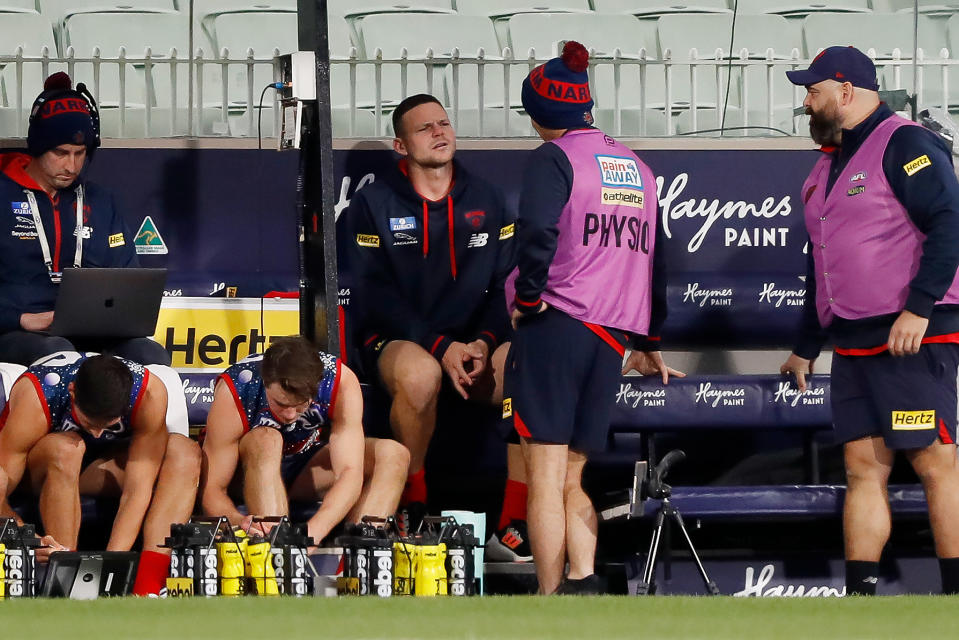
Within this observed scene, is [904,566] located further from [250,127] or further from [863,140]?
[250,127]

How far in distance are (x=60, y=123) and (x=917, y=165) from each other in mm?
3334

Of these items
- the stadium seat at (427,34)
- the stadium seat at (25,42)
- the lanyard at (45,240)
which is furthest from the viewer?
the stadium seat at (427,34)

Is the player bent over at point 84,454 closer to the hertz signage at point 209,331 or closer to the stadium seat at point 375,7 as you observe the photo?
the hertz signage at point 209,331

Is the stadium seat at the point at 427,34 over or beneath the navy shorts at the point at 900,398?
over

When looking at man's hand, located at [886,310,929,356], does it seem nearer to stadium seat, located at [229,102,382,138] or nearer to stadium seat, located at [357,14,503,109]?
stadium seat, located at [229,102,382,138]

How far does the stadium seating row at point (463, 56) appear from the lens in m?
7.98

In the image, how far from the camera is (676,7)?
10.3 meters

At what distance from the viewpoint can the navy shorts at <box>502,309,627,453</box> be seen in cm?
538

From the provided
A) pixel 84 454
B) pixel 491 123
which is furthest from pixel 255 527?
pixel 491 123

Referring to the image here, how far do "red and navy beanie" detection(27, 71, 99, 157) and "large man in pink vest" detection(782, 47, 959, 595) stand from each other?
2.86 meters

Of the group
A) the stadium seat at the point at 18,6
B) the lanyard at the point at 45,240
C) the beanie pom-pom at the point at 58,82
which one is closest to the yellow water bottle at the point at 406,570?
the lanyard at the point at 45,240

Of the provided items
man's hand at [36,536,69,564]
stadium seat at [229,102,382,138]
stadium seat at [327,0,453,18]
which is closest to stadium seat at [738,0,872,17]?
stadium seat at [327,0,453,18]

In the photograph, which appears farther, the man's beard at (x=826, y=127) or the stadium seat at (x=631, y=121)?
the stadium seat at (x=631, y=121)

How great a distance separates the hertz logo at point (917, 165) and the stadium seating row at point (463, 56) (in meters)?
2.53
